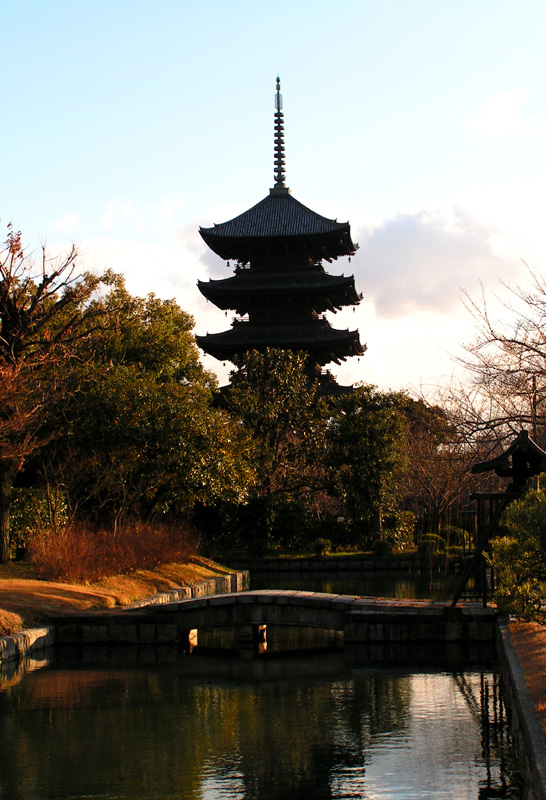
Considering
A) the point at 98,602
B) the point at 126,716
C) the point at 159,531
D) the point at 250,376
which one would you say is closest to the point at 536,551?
the point at 126,716

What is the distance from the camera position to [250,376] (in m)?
35.4

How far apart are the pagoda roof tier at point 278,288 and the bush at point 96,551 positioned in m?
21.5

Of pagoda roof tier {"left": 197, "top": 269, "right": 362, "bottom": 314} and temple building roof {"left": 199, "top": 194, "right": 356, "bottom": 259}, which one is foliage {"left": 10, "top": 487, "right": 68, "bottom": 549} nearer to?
pagoda roof tier {"left": 197, "top": 269, "right": 362, "bottom": 314}

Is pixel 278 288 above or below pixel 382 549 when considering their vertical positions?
above

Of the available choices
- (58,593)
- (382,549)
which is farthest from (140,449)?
(382,549)

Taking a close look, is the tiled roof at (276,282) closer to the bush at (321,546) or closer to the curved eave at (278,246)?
the curved eave at (278,246)

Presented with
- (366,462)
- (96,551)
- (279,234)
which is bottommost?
(96,551)

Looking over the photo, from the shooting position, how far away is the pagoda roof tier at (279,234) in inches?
1775

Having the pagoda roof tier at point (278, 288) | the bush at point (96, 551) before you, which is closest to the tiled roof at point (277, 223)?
the pagoda roof tier at point (278, 288)

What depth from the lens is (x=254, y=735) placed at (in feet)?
32.8

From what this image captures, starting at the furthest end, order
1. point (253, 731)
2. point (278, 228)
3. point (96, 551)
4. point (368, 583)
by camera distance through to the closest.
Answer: point (278, 228), point (368, 583), point (96, 551), point (253, 731)

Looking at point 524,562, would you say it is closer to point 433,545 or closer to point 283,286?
point 433,545

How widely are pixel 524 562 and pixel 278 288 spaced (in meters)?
35.5

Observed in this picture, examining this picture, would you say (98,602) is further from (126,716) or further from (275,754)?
(275,754)
